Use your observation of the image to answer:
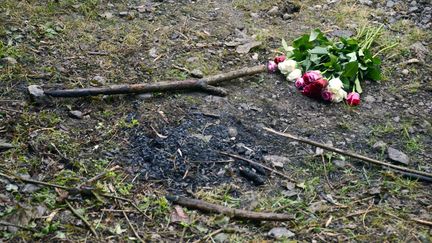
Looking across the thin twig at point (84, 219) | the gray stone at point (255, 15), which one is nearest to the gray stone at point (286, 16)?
the gray stone at point (255, 15)

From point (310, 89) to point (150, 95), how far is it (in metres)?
1.00

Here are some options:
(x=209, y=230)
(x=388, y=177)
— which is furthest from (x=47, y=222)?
(x=388, y=177)

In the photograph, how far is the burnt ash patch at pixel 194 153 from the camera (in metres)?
2.74

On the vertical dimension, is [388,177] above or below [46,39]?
below

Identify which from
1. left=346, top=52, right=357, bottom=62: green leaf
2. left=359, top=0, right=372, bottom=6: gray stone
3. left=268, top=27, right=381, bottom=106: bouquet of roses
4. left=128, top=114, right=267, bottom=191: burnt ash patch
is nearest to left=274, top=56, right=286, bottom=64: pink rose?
left=268, top=27, right=381, bottom=106: bouquet of roses

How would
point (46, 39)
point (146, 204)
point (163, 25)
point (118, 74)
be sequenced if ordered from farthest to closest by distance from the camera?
point (163, 25) < point (46, 39) < point (118, 74) < point (146, 204)

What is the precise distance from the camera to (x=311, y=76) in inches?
132

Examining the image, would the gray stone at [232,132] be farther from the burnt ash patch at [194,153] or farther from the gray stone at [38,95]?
the gray stone at [38,95]

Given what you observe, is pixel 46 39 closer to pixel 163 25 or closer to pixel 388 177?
pixel 163 25

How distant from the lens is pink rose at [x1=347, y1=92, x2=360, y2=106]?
3342 mm

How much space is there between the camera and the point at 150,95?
327 cm

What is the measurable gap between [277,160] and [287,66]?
85 cm

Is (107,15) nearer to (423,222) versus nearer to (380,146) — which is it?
(380,146)

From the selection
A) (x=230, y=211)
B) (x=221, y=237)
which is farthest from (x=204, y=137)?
(x=221, y=237)
